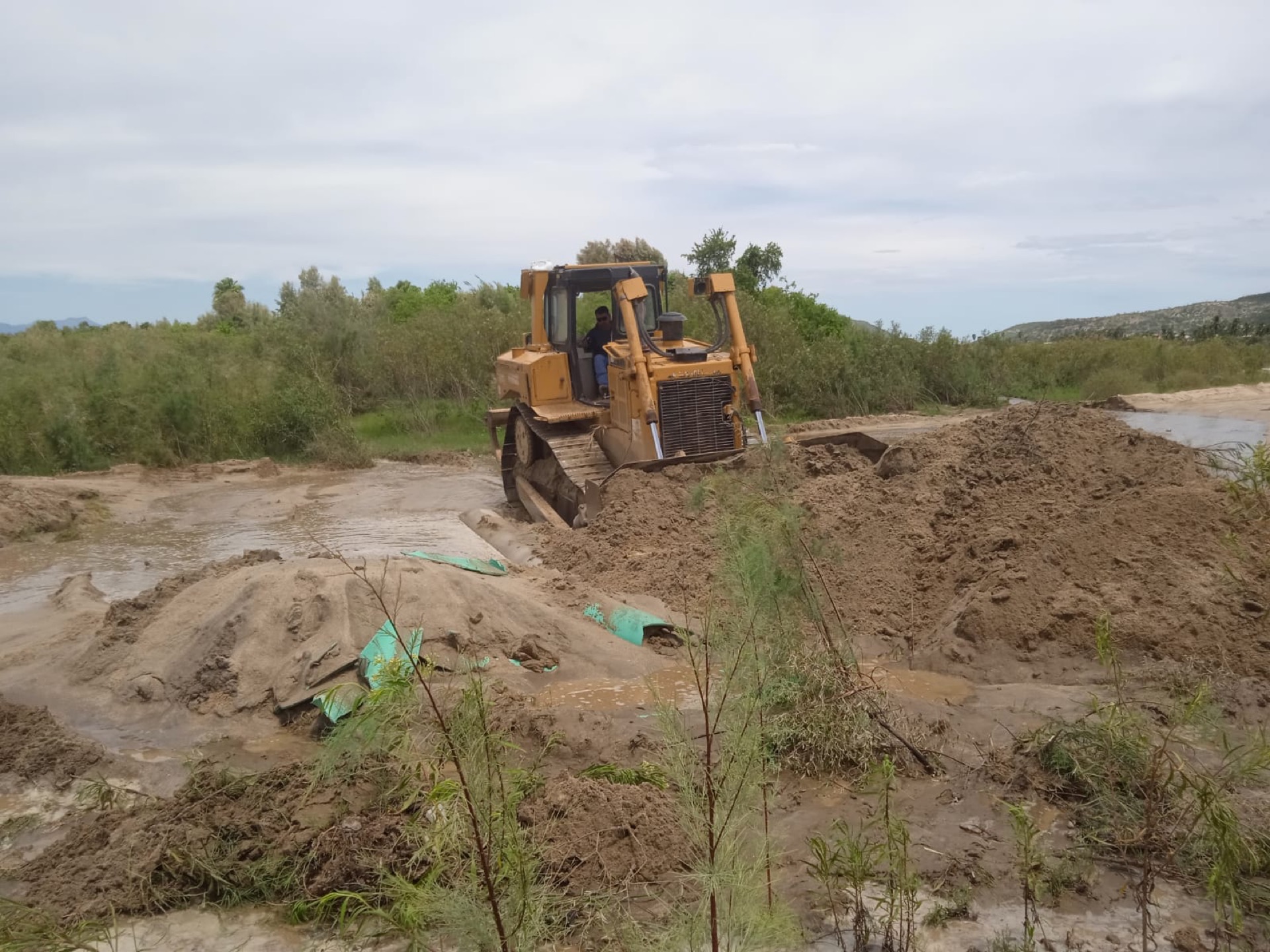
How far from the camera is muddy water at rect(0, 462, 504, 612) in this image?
10.7 m

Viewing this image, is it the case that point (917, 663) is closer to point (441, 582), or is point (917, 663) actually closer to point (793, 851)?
point (793, 851)

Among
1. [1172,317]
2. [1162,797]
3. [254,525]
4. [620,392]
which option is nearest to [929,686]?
[1162,797]

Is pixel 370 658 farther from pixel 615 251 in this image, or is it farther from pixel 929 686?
pixel 615 251

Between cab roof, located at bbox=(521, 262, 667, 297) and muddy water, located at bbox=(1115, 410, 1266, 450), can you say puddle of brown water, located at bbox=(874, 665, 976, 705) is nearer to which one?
cab roof, located at bbox=(521, 262, 667, 297)

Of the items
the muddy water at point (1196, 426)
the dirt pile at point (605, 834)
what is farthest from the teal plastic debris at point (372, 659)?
the muddy water at point (1196, 426)

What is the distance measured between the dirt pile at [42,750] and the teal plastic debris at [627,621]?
3.42 meters

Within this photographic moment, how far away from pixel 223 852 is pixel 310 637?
2315mm

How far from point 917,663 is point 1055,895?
2.74 m

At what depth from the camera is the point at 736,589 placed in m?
3.59

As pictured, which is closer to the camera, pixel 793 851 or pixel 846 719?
pixel 793 851

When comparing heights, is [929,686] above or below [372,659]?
below

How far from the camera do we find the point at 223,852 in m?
4.18

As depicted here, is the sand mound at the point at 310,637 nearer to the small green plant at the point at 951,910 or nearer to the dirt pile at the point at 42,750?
the dirt pile at the point at 42,750

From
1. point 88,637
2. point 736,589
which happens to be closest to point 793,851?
point 736,589
